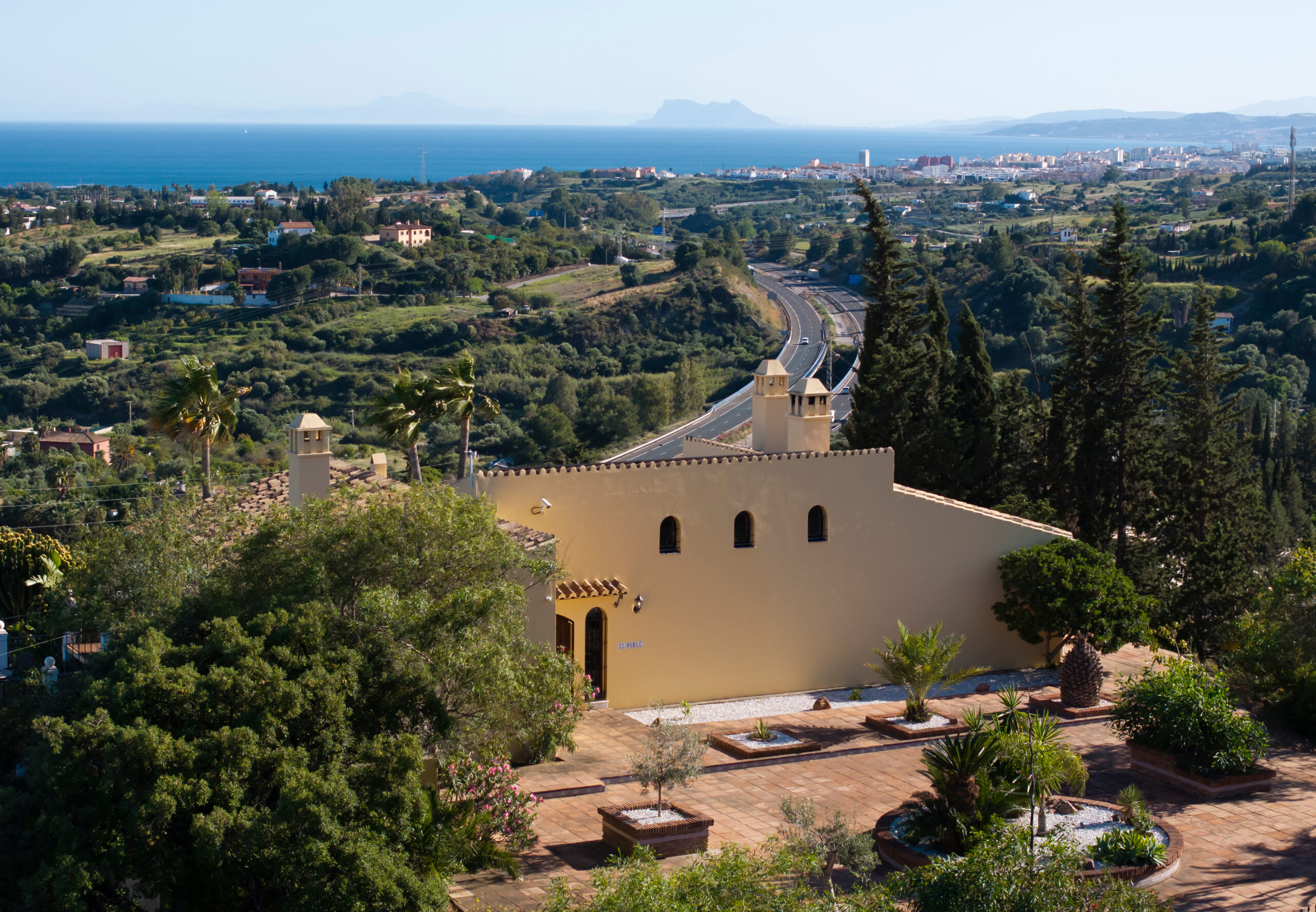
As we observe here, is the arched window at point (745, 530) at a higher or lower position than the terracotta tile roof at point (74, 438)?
higher

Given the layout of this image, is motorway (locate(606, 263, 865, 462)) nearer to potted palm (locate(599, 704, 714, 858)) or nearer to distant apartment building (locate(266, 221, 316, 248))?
potted palm (locate(599, 704, 714, 858))

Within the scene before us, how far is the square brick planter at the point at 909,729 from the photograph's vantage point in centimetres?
1947

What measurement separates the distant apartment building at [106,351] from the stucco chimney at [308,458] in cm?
7162

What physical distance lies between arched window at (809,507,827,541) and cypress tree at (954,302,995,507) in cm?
895

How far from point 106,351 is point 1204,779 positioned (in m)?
82.5

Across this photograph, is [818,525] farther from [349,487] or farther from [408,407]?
[349,487]

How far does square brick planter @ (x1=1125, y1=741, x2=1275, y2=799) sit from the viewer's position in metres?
16.5

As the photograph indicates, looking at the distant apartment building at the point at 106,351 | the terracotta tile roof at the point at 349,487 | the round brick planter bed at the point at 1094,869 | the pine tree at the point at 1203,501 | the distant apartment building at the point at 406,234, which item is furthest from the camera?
the distant apartment building at the point at 406,234

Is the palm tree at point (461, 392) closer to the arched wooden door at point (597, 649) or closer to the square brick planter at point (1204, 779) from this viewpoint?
the arched wooden door at point (597, 649)

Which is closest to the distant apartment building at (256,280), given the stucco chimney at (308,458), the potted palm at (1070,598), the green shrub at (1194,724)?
the stucco chimney at (308,458)

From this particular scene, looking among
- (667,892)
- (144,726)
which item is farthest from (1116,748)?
(144,726)

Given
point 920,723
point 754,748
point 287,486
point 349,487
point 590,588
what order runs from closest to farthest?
1. point 349,487
2. point 754,748
3. point 920,723
4. point 590,588
5. point 287,486

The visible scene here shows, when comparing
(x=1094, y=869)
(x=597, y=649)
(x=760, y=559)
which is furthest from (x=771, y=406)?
(x=1094, y=869)

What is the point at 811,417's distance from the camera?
77.3ft
